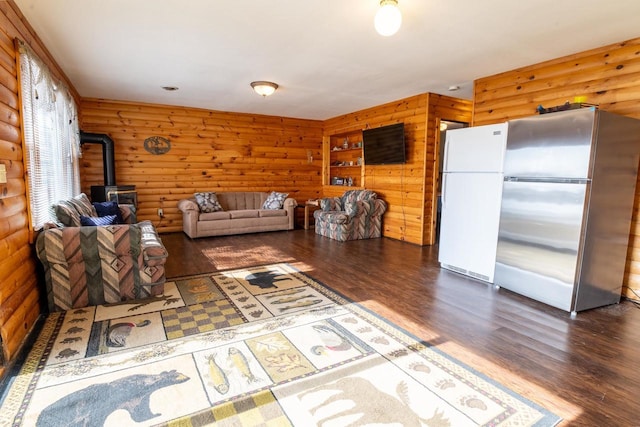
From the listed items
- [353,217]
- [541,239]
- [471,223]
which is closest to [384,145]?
[353,217]

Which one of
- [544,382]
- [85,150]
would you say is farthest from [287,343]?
[85,150]

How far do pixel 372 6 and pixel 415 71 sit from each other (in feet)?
5.79

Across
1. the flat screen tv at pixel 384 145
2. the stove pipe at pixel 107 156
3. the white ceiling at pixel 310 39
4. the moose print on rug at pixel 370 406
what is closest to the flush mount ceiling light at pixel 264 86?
the white ceiling at pixel 310 39

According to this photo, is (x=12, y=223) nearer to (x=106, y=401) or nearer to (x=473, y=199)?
(x=106, y=401)

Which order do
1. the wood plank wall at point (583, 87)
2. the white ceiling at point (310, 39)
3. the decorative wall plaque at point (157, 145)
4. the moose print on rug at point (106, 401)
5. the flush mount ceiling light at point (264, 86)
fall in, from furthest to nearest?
the decorative wall plaque at point (157, 145) → the flush mount ceiling light at point (264, 86) → the wood plank wall at point (583, 87) → the white ceiling at point (310, 39) → the moose print on rug at point (106, 401)

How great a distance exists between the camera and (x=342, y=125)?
24.0 feet

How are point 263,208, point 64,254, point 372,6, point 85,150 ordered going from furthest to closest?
point 263,208 < point 85,150 < point 64,254 < point 372,6

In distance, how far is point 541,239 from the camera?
3064 millimetres

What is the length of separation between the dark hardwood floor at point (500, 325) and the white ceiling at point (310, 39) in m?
2.44

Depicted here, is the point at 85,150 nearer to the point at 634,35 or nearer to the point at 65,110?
the point at 65,110

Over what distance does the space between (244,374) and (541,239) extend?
9.26ft

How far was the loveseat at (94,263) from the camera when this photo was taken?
2.78 m

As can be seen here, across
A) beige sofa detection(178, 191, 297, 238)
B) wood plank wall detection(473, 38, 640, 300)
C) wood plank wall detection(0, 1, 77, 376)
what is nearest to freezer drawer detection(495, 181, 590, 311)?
wood plank wall detection(473, 38, 640, 300)

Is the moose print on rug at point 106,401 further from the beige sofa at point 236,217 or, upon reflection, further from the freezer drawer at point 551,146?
the beige sofa at point 236,217
